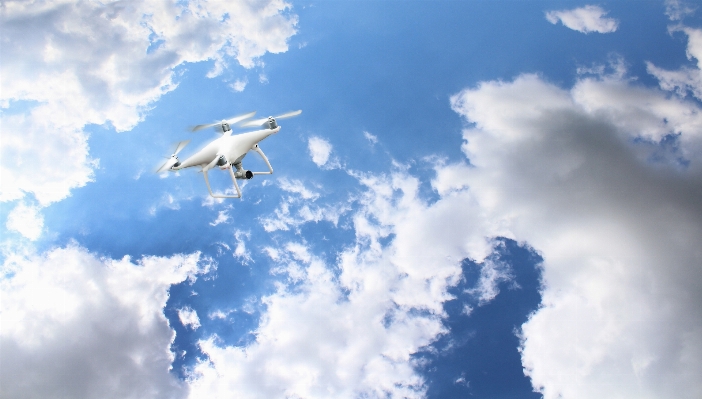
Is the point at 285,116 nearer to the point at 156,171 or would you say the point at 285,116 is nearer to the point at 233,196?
the point at 233,196

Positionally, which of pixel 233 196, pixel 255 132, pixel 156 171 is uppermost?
pixel 255 132

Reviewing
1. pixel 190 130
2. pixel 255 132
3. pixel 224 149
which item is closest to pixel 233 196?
pixel 224 149

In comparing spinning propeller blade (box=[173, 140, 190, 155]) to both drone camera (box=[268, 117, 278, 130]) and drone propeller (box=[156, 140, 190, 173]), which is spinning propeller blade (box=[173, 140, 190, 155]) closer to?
drone propeller (box=[156, 140, 190, 173])

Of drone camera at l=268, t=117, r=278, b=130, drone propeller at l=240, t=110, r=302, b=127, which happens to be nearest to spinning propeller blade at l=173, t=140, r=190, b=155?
drone propeller at l=240, t=110, r=302, b=127

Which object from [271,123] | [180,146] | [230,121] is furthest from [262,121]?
[180,146]

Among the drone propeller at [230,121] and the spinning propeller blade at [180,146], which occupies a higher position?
the drone propeller at [230,121]

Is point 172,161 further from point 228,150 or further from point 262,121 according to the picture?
point 262,121

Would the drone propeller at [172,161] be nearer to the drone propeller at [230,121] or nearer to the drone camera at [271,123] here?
the drone propeller at [230,121]

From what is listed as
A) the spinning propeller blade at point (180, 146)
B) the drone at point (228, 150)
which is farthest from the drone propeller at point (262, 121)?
the spinning propeller blade at point (180, 146)

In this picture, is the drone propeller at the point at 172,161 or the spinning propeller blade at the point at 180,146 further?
the spinning propeller blade at the point at 180,146
